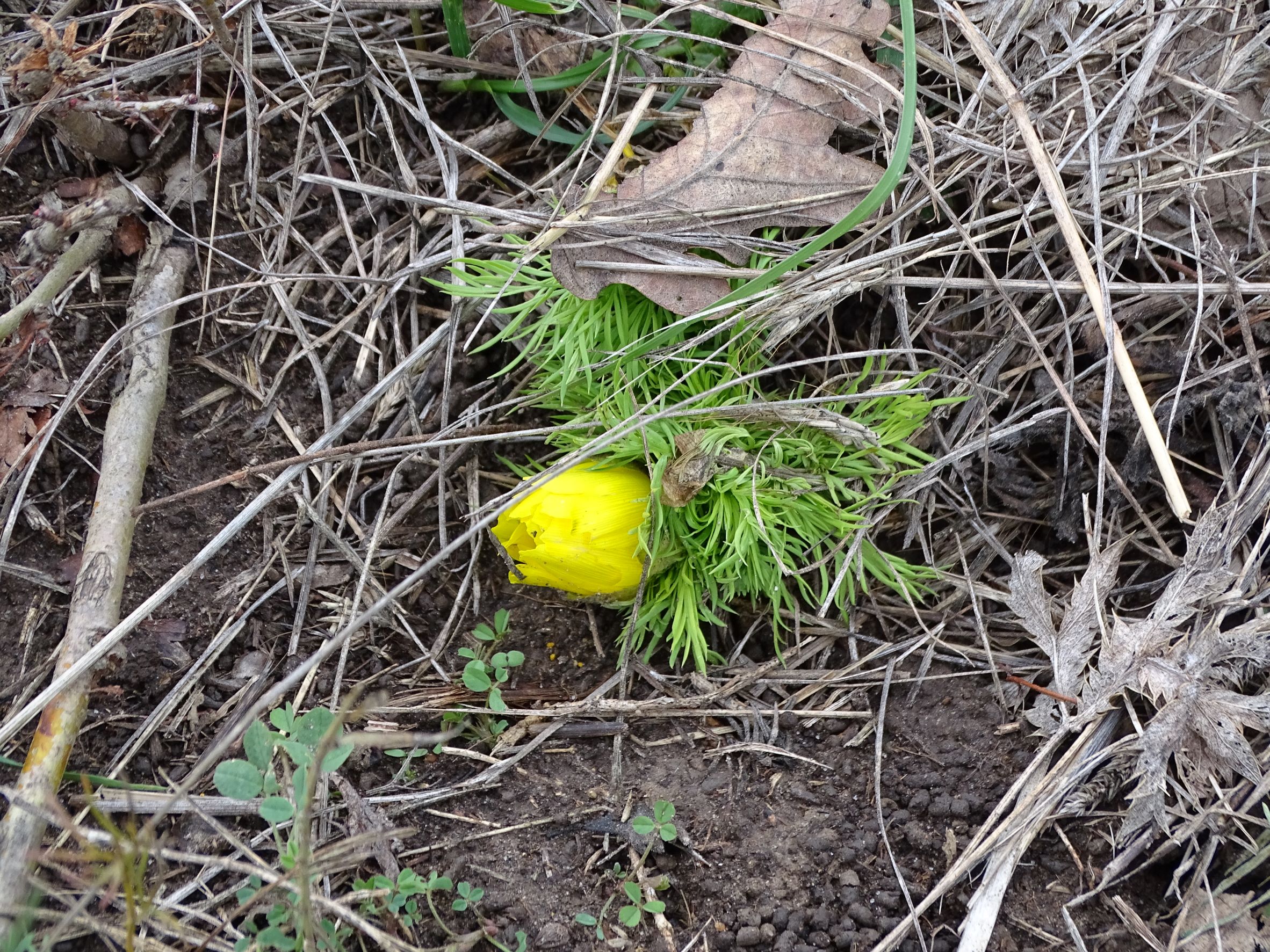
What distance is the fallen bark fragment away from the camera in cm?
136

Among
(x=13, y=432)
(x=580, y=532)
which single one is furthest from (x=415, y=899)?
(x=13, y=432)

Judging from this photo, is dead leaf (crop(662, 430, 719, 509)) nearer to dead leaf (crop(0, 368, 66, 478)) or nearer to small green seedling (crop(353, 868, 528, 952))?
small green seedling (crop(353, 868, 528, 952))

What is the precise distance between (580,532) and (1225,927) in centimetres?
126

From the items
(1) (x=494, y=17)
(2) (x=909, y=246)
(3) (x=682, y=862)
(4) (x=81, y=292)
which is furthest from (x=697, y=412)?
(4) (x=81, y=292)

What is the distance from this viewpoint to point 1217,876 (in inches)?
59.8

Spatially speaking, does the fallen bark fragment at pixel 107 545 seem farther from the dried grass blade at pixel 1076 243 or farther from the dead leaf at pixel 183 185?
the dried grass blade at pixel 1076 243

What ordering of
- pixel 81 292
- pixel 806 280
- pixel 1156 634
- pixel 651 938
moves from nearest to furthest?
1. pixel 651 938
2. pixel 1156 634
3. pixel 806 280
4. pixel 81 292

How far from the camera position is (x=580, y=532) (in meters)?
1.68

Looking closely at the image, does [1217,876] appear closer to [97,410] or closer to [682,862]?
[682,862]

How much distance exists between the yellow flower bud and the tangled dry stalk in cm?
15

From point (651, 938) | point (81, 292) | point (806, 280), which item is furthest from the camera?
point (81, 292)

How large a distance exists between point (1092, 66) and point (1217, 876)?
161 cm

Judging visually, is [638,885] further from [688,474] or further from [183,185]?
[183,185]

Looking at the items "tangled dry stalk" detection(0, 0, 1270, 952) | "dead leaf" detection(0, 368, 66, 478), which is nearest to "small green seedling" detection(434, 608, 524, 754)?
"tangled dry stalk" detection(0, 0, 1270, 952)
